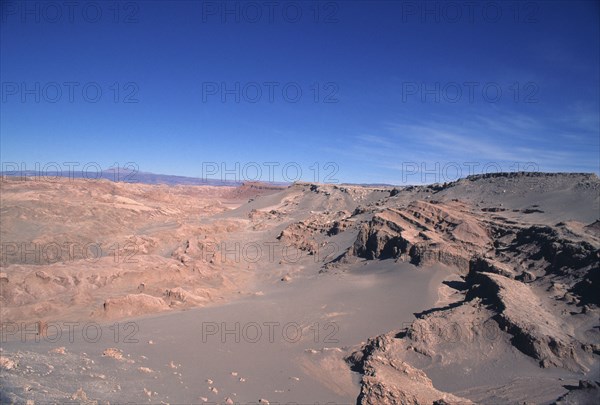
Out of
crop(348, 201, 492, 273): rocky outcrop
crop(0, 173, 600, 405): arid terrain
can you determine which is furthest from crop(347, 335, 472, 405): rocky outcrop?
crop(348, 201, 492, 273): rocky outcrop

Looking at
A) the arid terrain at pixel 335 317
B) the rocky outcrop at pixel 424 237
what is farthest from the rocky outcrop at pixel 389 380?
the rocky outcrop at pixel 424 237

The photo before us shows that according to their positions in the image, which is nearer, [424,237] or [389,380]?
[389,380]

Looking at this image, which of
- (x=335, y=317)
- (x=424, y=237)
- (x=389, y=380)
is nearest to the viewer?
(x=389, y=380)

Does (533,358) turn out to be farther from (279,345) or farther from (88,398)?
(88,398)

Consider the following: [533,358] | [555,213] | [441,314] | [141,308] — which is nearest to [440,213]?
[555,213]

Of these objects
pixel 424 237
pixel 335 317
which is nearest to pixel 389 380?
pixel 335 317

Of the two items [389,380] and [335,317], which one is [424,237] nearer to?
[335,317]

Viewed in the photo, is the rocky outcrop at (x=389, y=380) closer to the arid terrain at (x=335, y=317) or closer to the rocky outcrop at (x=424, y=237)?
the arid terrain at (x=335, y=317)

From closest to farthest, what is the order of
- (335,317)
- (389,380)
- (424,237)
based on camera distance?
(389,380) → (335,317) → (424,237)

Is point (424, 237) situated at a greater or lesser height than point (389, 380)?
greater
